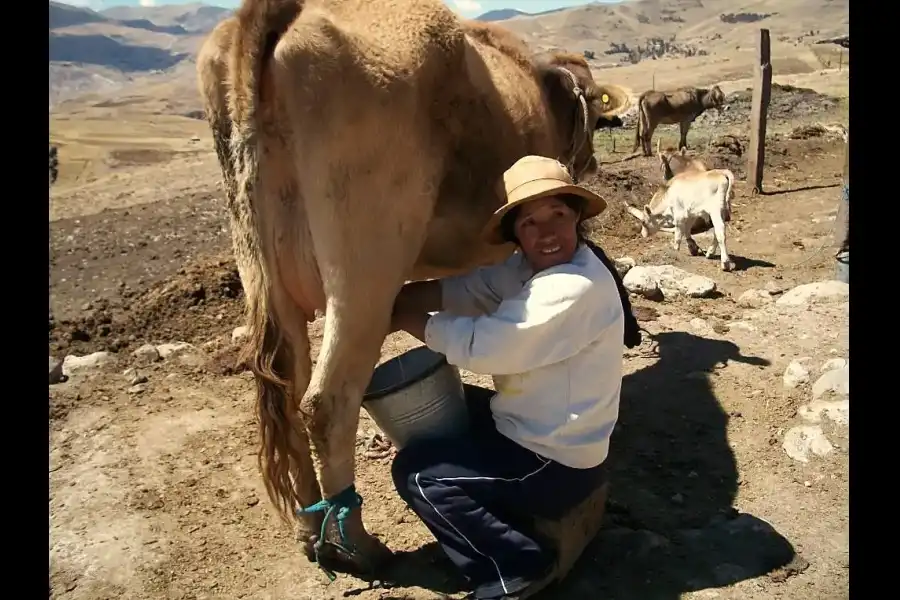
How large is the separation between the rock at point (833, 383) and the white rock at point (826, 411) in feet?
0.22

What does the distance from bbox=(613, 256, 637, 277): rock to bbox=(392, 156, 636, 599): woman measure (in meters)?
4.15

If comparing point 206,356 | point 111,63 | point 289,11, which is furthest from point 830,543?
point 111,63

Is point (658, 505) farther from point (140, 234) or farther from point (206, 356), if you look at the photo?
point (140, 234)

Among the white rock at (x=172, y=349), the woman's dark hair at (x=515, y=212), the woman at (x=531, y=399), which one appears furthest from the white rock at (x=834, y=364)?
the white rock at (x=172, y=349)

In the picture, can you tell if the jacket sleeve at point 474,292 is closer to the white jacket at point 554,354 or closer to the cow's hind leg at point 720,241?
the white jacket at point 554,354

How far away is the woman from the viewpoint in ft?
8.61

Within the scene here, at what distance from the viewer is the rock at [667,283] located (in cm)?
628

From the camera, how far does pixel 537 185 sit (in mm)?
2723

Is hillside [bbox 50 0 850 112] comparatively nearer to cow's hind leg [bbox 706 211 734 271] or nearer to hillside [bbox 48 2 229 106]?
hillside [bbox 48 2 229 106]

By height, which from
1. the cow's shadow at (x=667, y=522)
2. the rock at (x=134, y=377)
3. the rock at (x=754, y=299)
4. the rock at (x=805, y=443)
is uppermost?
the rock at (x=754, y=299)

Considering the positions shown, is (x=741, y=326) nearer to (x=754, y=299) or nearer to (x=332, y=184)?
(x=754, y=299)

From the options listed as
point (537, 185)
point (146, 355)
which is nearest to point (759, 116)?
point (146, 355)

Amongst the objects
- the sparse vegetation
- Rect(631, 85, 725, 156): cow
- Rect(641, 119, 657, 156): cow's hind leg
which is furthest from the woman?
the sparse vegetation
